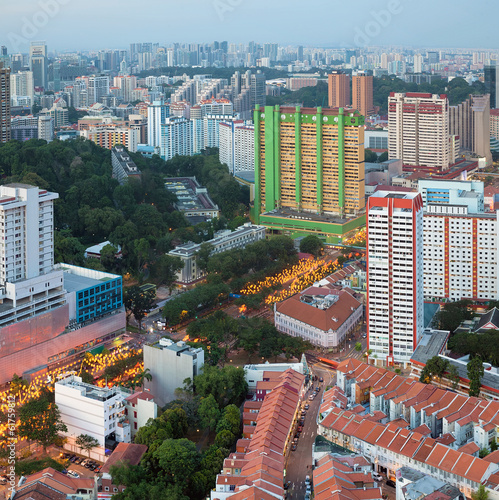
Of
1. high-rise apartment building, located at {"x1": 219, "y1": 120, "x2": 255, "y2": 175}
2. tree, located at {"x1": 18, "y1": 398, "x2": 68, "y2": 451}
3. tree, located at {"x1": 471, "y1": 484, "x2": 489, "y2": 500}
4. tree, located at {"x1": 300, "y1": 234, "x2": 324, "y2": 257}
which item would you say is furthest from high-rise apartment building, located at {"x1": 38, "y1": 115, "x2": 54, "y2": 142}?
tree, located at {"x1": 471, "y1": 484, "x2": 489, "y2": 500}

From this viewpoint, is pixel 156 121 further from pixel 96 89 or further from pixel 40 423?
pixel 40 423

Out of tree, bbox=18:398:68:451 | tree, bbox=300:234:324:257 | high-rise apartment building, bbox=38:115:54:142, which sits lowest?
tree, bbox=18:398:68:451

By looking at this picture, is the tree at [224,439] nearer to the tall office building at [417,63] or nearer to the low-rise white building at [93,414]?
the low-rise white building at [93,414]

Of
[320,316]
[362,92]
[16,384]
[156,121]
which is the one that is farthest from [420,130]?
[16,384]

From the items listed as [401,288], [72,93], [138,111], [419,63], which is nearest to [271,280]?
[401,288]

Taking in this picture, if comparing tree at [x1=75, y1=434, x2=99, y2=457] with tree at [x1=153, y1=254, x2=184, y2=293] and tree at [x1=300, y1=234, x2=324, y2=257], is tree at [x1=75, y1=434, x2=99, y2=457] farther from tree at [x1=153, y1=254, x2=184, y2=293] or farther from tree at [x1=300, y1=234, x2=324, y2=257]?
tree at [x1=300, y1=234, x2=324, y2=257]

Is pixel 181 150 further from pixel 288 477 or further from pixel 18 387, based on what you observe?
pixel 288 477
